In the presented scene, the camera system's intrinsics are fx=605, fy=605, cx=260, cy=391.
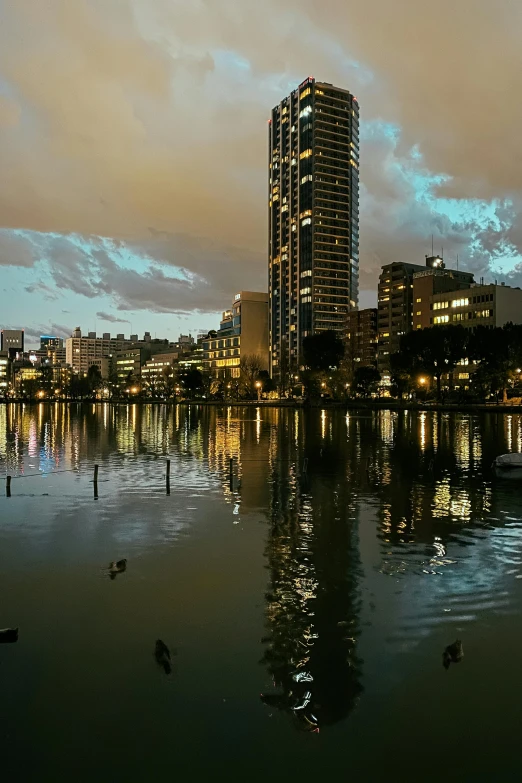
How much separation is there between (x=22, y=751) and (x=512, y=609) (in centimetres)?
1001

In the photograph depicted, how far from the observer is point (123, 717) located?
30.9 feet

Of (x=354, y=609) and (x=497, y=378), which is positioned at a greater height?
(x=497, y=378)

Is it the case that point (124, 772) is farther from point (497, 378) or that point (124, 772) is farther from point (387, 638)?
point (497, 378)

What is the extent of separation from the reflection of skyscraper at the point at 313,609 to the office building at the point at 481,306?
150m

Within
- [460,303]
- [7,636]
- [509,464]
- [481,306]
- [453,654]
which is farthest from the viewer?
[460,303]

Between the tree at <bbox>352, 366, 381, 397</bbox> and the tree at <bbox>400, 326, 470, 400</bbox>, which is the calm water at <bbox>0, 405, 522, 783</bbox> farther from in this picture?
the tree at <bbox>352, 366, 381, 397</bbox>

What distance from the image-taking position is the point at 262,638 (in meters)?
11.9

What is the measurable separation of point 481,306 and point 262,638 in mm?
171941

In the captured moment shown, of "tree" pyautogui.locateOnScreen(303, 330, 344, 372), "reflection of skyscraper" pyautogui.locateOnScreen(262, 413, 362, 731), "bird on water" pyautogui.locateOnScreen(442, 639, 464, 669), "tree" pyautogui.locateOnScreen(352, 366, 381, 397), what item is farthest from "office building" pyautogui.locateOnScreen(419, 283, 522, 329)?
"bird on water" pyautogui.locateOnScreen(442, 639, 464, 669)

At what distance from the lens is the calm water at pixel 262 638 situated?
340 inches

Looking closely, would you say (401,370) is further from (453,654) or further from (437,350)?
(453,654)

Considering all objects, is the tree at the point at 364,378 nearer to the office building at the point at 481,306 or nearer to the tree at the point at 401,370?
the office building at the point at 481,306

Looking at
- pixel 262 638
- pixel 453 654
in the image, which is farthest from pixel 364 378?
pixel 453 654

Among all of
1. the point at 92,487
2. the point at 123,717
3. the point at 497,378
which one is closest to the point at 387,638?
the point at 123,717
